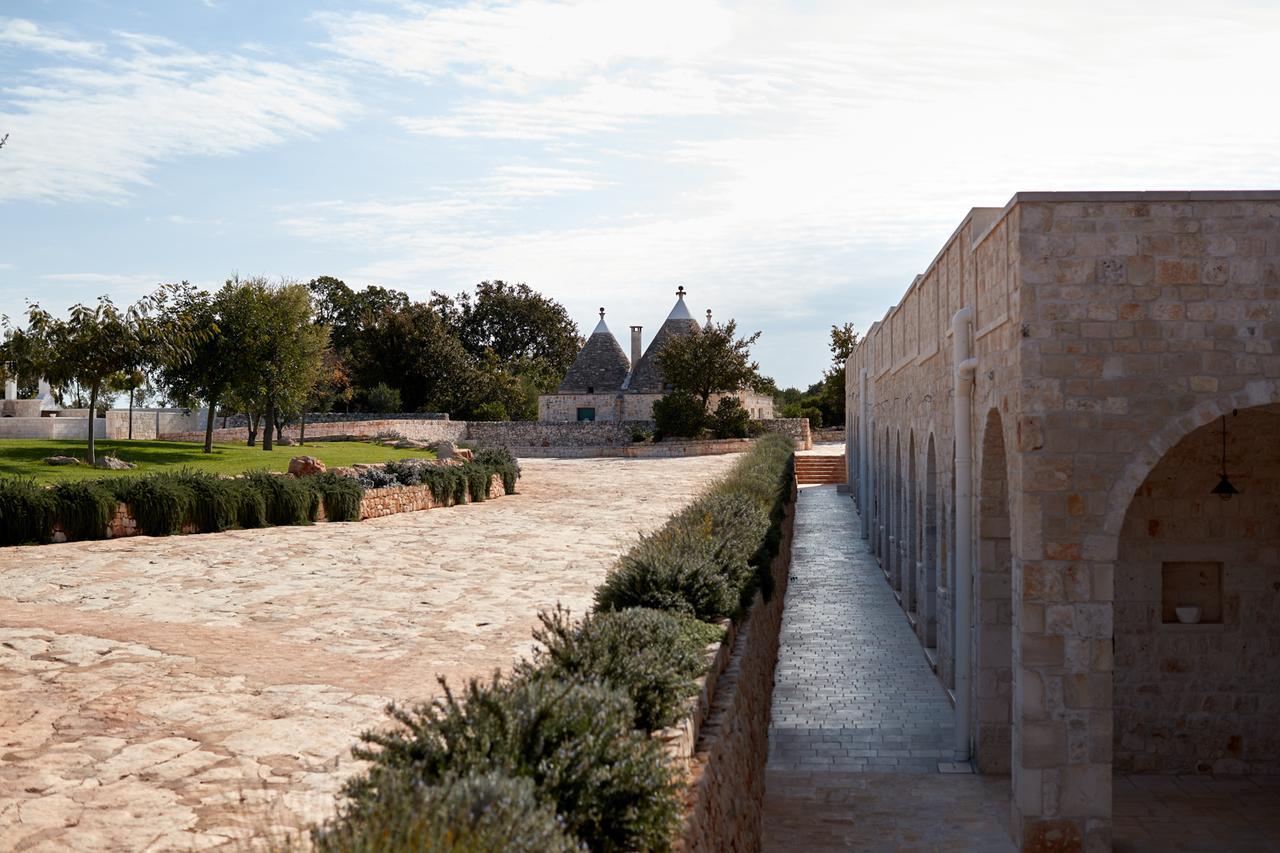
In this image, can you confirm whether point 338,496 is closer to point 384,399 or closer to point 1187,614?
point 1187,614

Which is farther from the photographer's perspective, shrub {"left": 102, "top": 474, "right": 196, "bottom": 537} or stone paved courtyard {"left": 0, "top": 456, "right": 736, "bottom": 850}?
shrub {"left": 102, "top": 474, "right": 196, "bottom": 537}

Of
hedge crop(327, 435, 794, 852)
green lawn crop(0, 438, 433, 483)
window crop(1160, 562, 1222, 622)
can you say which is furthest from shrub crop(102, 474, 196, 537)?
window crop(1160, 562, 1222, 622)

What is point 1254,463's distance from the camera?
31.4 feet

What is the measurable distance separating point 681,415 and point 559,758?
44975 millimetres

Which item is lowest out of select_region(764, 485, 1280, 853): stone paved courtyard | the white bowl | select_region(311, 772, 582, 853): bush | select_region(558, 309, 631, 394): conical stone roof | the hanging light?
select_region(764, 485, 1280, 853): stone paved courtyard

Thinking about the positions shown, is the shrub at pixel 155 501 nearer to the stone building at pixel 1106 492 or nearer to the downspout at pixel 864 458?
the stone building at pixel 1106 492

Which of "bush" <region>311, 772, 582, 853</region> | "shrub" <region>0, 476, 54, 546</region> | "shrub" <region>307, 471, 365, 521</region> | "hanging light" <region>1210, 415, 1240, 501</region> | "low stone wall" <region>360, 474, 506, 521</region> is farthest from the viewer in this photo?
"low stone wall" <region>360, 474, 506, 521</region>

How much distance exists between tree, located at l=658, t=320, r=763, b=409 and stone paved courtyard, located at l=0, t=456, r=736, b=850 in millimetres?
31354

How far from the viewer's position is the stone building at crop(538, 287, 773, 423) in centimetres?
5400

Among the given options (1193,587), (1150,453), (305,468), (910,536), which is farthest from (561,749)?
(305,468)

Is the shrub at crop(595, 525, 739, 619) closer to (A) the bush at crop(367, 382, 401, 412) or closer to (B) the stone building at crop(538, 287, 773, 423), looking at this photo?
(B) the stone building at crop(538, 287, 773, 423)

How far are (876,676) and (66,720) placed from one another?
8.78 meters

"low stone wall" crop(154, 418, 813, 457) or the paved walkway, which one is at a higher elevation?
"low stone wall" crop(154, 418, 813, 457)

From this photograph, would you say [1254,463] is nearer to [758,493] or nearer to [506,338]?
[758,493]
